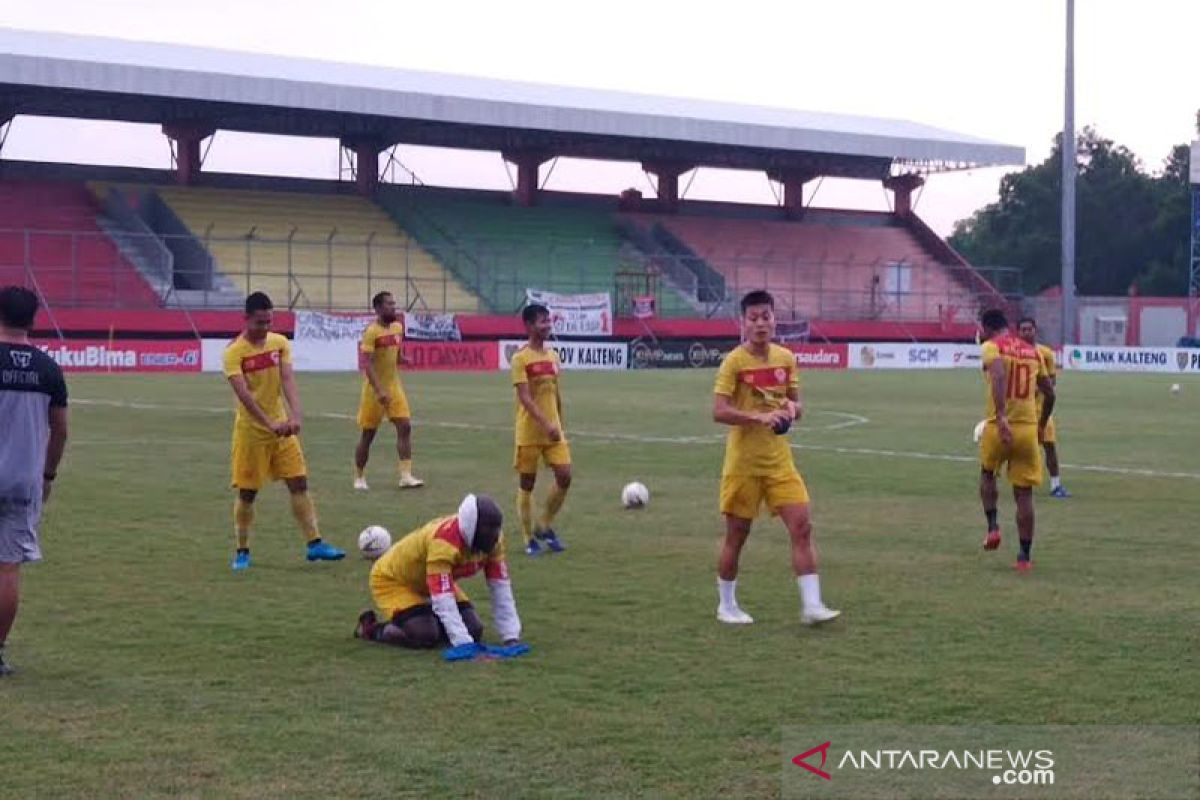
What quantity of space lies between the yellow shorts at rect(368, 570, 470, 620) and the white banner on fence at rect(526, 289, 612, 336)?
4909 cm

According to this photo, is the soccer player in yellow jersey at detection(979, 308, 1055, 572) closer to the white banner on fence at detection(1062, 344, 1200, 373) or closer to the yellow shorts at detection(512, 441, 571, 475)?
the yellow shorts at detection(512, 441, 571, 475)

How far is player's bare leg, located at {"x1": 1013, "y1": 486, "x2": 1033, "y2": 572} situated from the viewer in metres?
13.2

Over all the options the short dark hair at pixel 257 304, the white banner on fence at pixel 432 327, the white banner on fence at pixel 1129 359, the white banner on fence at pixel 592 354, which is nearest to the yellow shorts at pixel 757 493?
the short dark hair at pixel 257 304

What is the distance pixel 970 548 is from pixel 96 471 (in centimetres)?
1132

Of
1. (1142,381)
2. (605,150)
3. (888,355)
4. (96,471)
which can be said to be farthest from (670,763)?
(605,150)

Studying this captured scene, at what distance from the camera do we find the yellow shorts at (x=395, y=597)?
10.3 metres

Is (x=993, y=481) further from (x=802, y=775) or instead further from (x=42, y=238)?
(x=42, y=238)

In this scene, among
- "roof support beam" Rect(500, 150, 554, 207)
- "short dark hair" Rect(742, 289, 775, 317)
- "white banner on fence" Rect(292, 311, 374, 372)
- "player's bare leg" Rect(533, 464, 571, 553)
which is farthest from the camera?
"roof support beam" Rect(500, 150, 554, 207)

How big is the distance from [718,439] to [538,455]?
38.6 feet

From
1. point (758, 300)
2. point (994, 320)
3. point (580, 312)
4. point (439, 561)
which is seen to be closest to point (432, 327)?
point (580, 312)

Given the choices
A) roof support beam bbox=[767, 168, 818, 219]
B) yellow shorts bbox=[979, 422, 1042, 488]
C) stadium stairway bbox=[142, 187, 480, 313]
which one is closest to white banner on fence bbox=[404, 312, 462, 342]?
stadium stairway bbox=[142, 187, 480, 313]

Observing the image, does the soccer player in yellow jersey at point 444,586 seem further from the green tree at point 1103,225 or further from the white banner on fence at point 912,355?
the green tree at point 1103,225

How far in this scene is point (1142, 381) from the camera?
51719 mm

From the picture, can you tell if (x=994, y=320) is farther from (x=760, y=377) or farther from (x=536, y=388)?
(x=536, y=388)
